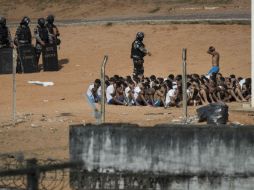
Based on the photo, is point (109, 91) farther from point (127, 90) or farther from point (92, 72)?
point (92, 72)

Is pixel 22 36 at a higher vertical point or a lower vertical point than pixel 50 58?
higher

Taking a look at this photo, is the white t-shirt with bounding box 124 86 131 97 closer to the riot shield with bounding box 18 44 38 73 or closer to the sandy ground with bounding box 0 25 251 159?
the sandy ground with bounding box 0 25 251 159

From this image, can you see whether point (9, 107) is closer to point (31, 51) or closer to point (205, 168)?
point (31, 51)

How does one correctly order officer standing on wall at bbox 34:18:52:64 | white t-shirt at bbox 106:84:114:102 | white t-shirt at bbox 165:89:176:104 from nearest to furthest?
white t-shirt at bbox 165:89:176:104
white t-shirt at bbox 106:84:114:102
officer standing on wall at bbox 34:18:52:64

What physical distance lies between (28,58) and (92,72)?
2.04 meters

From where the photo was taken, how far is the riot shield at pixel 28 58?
91.2ft

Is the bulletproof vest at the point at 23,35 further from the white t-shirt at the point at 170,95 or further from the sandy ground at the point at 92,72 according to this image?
the white t-shirt at the point at 170,95

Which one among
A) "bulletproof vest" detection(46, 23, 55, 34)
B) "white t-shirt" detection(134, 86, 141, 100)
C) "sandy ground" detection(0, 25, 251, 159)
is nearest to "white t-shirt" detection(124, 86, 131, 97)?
"white t-shirt" detection(134, 86, 141, 100)

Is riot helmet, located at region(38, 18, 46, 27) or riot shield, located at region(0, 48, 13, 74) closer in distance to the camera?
riot shield, located at region(0, 48, 13, 74)

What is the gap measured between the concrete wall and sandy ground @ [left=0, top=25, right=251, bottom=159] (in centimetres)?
407

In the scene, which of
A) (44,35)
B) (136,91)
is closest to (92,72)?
(44,35)

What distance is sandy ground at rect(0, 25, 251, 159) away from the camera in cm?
1758

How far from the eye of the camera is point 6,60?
28.0m

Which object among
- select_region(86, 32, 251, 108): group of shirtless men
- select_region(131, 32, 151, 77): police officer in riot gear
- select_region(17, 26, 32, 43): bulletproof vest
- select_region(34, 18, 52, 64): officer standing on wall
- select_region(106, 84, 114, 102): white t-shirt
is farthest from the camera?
select_region(34, 18, 52, 64): officer standing on wall
